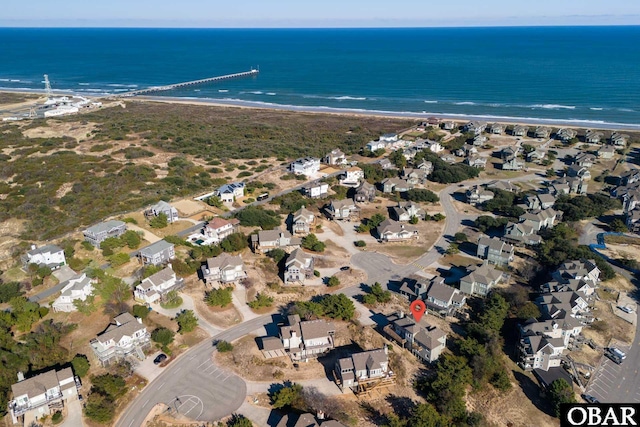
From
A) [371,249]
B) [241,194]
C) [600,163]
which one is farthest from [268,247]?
[600,163]

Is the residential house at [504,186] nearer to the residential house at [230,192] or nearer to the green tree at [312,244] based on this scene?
the green tree at [312,244]

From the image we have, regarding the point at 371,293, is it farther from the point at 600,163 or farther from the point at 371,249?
the point at 600,163

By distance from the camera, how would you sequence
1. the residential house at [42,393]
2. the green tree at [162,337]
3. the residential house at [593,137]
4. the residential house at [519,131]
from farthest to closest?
the residential house at [519,131], the residential house at [593,137], the green tree at [162,337], the residential house at [42,393]

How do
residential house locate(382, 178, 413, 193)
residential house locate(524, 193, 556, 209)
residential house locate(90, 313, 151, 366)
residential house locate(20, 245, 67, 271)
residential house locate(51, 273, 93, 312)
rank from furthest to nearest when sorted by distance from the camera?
residential house locate(382, 178, 413, 193) < residential house locate(524, 193, 556, 209) < residential house locate(20, 245, 67, 271) < residential house locate(51, 273, 93, 312) < residential house locate(90, 313, 151, 366)

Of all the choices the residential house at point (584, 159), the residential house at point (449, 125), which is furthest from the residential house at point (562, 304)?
the residential house at point (449, 125)

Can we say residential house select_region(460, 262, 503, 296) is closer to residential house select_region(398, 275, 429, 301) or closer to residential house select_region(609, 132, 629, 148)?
residential house select_region(398, 275, 429, 301)

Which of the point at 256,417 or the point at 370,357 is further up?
the point at 370,357

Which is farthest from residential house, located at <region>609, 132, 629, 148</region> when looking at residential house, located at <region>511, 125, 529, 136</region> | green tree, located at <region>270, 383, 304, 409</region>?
green tree, located at <region>270, 383, 304, 409</region>
